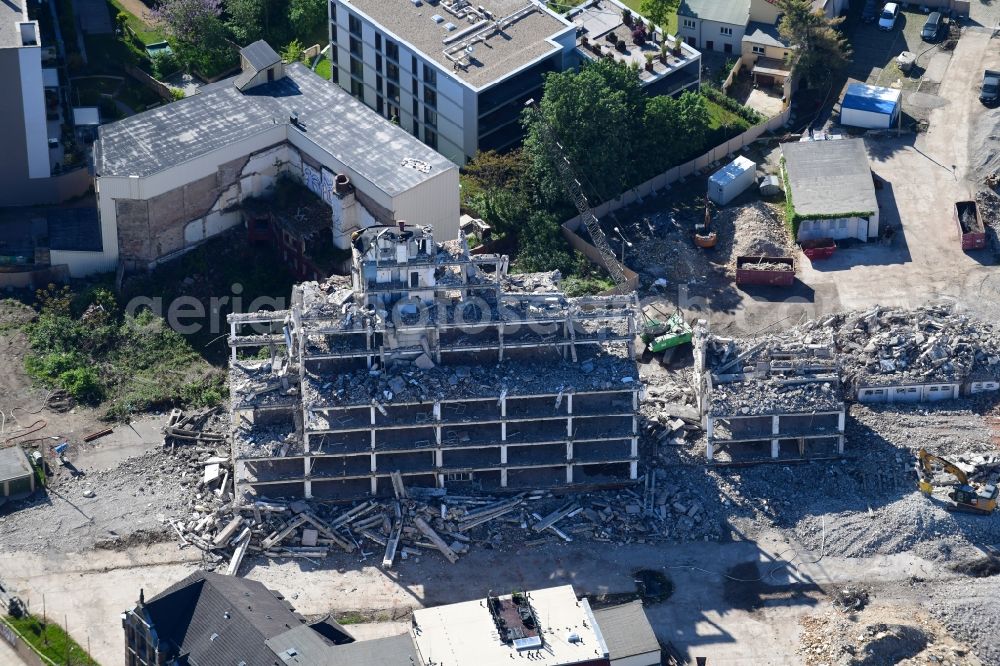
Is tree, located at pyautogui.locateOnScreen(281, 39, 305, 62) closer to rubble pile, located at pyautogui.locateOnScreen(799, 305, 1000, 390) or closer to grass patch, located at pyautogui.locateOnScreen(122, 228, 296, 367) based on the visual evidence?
grass patch, located at pyautogui.locateOnScreen(122, 228, 296, 367)

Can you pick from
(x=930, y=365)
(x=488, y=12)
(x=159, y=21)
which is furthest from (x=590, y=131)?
(x=159, y=21)

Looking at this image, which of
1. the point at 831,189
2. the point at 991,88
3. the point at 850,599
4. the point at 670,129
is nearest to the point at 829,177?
the point at 831,189

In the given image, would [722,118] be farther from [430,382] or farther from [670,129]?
[430,382]

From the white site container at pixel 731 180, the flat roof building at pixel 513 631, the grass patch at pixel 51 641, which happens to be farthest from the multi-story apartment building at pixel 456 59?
the grass patch at pixel 51 641

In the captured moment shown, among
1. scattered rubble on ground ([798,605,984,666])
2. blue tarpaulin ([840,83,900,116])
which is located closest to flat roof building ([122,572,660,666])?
scattered rubble on ground ([798,605,984,666])

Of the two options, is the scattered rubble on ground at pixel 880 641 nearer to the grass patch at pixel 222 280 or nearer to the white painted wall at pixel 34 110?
the grass patch at pixel 222 280

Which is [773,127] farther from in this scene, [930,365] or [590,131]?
[930,365]

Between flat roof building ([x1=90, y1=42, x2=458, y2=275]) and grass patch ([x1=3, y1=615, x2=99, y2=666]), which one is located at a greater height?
flat roof building ([x1=90, y1=42, x2=458, y2=275])
